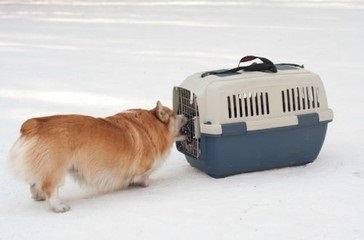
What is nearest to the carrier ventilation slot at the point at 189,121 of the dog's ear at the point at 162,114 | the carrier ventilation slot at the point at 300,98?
the dog's ear at the point at 162,114

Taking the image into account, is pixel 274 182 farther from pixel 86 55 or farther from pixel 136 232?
pixel 86 55

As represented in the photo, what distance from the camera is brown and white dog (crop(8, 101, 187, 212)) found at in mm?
2541

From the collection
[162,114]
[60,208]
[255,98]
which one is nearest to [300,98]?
[255,98]

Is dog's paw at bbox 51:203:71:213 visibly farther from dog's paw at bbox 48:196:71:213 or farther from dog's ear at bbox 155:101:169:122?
dog's ear at bbox 155:101:169:122

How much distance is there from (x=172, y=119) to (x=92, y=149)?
46 cm

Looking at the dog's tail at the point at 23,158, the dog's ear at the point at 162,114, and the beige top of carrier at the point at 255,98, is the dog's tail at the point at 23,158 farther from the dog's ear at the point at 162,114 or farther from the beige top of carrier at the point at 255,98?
the beige top of carrier at the point at 255,98

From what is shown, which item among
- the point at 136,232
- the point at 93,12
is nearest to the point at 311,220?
the point at 136,232

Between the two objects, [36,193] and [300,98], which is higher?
[300,98]

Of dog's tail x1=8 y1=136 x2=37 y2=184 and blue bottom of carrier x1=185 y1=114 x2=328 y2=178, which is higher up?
dog's tail x1=8 y1=136 x2=37 y2=184

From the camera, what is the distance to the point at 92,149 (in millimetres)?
2658

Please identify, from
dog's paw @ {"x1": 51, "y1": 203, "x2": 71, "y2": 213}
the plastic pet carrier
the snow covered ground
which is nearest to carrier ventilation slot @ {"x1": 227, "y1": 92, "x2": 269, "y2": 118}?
the plastic pet carrier

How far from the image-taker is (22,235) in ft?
7.73

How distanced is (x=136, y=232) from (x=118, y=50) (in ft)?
14.9

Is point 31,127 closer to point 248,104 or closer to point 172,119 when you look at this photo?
point 172,119
